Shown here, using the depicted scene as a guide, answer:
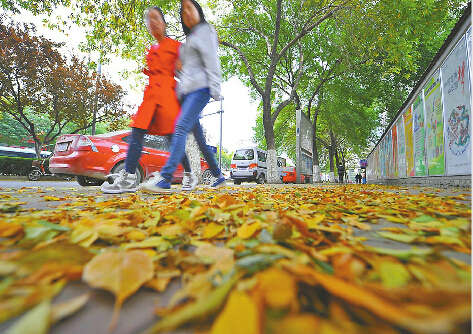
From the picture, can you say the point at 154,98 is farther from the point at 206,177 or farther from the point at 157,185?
the point at 206,177

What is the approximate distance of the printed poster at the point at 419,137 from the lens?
250 inches

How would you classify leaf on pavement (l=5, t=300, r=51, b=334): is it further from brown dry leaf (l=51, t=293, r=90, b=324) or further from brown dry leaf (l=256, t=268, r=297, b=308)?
brown dry leaf (l=256, t=268, r=297, b=308)

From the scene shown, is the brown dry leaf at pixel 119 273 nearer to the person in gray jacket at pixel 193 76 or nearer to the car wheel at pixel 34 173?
the person in gray jacket at pixel 193 76

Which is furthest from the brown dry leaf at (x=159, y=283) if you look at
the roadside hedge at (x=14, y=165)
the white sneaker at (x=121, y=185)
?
the roadside hedge at (x=14, y=165)

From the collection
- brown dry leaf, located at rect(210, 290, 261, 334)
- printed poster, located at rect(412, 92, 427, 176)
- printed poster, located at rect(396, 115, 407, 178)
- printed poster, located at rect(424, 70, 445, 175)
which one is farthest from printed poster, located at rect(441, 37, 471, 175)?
brown dry leaf, located at rect(210, 290, 261, 334)

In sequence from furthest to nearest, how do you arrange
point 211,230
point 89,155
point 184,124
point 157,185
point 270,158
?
point 270,158 → point 89,155 → point 184,124 → point 157,185 → point 211,230

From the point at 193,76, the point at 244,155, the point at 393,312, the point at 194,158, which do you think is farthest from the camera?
the point at 244,155

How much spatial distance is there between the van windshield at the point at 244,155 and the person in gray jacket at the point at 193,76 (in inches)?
501

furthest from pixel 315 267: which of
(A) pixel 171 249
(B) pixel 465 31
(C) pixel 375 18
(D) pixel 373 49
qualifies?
(D) pixel 373 49

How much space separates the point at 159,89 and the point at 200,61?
702 millimetres

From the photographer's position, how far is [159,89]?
142 inches

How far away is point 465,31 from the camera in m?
4.16

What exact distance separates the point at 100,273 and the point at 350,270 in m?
0.69

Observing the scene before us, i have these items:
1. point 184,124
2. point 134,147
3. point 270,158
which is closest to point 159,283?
point 184,124
